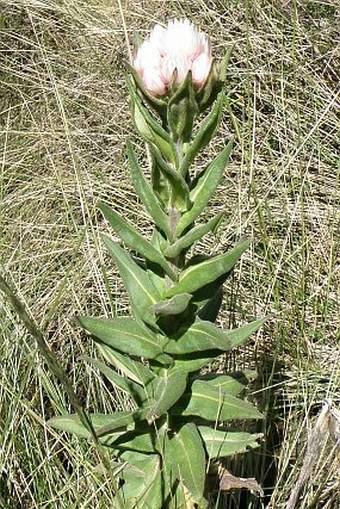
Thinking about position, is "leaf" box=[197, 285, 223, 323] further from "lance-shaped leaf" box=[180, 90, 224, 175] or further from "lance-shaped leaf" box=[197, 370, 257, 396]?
"lance-shaped leaf" box=[180, 90, 224, 175]

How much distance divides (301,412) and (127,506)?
66 centimetres

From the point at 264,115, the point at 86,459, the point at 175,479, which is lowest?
the point at 86,459

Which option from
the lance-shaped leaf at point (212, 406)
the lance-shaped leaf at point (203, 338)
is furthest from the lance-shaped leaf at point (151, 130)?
the lance-shaped leaf at point (212, 406)

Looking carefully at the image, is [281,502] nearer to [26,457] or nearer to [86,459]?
[86,459]

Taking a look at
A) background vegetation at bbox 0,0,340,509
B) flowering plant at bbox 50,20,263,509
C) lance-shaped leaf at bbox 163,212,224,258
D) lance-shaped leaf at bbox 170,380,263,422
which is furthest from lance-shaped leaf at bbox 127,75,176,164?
background vegetation at bbox 0,0,340,509

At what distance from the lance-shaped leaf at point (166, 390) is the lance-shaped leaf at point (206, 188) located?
23 centimetres

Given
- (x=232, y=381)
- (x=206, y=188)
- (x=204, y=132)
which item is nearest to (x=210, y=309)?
(x=232, y=381)

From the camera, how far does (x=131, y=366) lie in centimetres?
148

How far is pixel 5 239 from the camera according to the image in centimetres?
260

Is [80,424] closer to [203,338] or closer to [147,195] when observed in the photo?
[203,338]

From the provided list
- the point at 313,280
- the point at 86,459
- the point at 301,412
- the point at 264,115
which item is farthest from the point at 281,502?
the point at 264,115

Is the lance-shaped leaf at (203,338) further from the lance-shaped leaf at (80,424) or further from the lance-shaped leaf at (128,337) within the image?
the lance-shaped leaf at (80,424)

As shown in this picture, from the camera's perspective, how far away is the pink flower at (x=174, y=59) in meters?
1.25

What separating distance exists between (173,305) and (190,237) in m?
0.11
